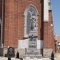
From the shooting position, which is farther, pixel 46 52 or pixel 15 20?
pixel 15 20

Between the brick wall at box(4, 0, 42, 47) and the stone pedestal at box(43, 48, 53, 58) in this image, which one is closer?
the stone pedestal at box(43, 48, 53, 58)

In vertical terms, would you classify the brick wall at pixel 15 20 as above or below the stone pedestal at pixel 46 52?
above

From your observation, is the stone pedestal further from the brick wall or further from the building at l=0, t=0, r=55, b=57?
the brick wall

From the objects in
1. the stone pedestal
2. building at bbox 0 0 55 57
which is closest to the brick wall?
building at bbox 0 0 55 57

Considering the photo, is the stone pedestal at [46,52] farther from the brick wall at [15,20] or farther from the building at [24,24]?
the brick wall at [15,20]

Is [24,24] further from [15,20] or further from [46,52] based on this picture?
[46,52]

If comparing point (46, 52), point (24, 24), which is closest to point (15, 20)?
point (24, 24)

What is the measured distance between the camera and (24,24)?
37156 millimetres

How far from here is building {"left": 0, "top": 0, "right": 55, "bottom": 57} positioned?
118 feet

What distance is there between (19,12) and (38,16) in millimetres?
2625

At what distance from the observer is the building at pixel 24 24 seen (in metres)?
36.1

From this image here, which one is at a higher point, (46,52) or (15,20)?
(15,20)

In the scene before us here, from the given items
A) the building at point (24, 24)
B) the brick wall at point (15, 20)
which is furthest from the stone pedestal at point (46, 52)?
the brick wall at point (15, 20)

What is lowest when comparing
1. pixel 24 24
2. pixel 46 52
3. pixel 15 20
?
pixel 46 52
